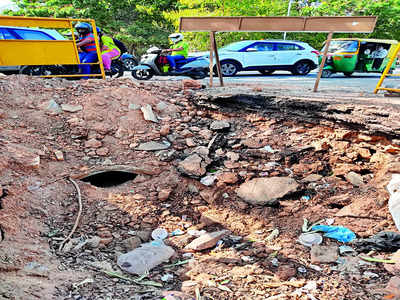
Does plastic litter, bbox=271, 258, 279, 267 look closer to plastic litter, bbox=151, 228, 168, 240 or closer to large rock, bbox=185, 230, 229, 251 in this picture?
large rock, bbox=185, 230, 229, 251

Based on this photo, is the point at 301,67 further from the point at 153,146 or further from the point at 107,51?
the point at 153,146

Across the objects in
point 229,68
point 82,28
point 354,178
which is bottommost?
point 229,68

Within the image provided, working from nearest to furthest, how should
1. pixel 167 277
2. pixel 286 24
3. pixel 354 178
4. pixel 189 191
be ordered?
pixel 167 277
pixel 354 178
pixel 189 191
pixel 286 24

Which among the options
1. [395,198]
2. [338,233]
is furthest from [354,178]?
[338,233]

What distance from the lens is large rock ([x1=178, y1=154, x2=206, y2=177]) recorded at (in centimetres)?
357

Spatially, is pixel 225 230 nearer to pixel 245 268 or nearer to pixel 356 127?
pixel 245 268

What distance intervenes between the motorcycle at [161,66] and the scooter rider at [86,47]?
4.30ft

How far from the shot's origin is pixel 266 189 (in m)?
3.24

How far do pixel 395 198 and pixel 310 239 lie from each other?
0.92m

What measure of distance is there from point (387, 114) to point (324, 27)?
1.86m

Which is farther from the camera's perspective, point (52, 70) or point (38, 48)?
point (52, 70)

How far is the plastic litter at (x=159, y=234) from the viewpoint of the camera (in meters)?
2.78

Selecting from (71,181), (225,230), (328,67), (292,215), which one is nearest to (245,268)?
(225,230)

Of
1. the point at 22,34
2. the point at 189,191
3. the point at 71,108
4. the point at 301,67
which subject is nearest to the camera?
the point at 189,191
